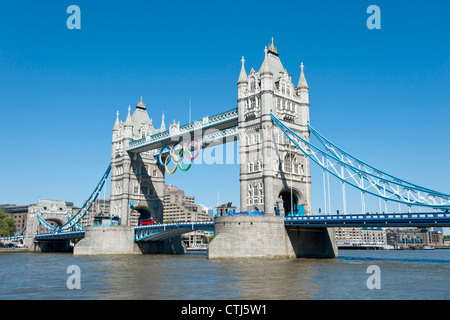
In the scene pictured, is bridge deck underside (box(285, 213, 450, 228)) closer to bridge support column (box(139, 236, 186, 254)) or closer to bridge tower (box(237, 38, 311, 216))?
bridge tower (box(237, 38, 311, 216))

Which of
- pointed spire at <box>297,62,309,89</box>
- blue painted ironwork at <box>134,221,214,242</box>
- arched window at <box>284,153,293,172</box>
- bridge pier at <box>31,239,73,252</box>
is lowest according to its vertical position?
bridge pier at <box>31,239,73,252</box>

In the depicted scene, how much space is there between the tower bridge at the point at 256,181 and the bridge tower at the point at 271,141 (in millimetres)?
144

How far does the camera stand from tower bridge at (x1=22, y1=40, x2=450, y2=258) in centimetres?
5138

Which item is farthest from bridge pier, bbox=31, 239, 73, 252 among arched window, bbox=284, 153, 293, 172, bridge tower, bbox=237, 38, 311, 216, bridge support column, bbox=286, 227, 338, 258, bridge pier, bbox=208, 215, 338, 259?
bridge support column, bbox=286, 227, 338, 258

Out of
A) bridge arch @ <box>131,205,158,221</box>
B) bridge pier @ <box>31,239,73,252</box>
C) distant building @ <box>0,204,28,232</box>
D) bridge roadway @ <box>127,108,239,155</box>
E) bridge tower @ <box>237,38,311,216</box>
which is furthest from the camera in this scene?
distant building @ <box>0,204,28,232</box>

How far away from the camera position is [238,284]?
26.5 m

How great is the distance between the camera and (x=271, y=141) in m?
59.5

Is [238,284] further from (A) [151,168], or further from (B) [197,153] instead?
(A) [151,168]

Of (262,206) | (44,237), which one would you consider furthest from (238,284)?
(44,237)

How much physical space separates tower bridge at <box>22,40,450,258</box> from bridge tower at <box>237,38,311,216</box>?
0.14 metres

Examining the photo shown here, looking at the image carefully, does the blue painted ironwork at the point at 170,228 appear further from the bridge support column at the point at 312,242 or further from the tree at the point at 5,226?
the tree at the point at 5,226

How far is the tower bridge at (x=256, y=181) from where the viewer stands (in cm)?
5138

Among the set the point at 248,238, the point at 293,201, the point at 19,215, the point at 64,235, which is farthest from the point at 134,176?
the point at 19,215

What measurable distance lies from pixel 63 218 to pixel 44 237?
24067mm
